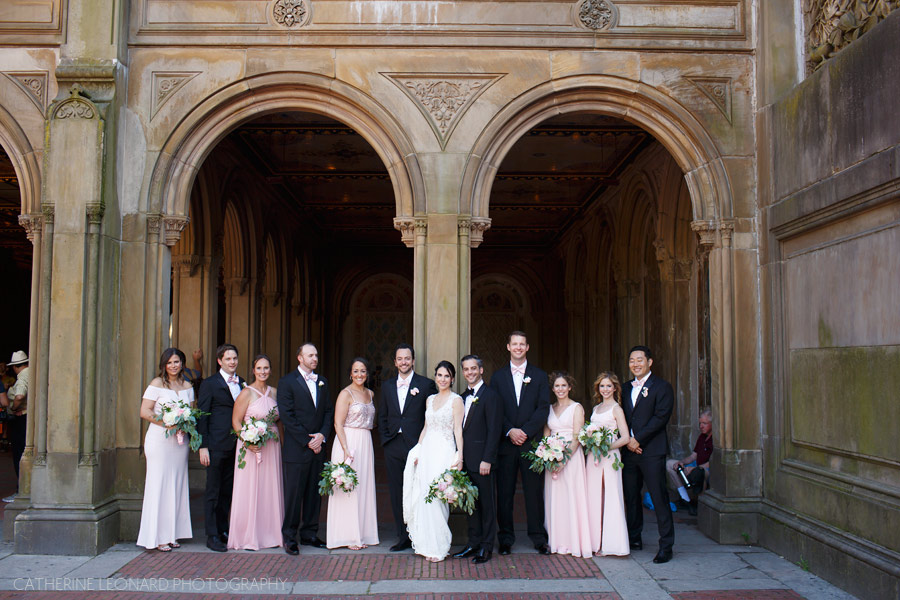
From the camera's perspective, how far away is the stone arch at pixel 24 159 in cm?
794

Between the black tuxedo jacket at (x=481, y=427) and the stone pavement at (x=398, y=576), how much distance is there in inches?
35.5

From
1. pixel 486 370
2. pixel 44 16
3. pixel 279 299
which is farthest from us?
pixel 486 370

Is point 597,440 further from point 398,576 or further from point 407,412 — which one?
point 398,576

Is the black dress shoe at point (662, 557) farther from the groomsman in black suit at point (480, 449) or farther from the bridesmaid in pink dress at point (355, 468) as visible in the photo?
the bridesmaid in pink dress at point (355, 468)

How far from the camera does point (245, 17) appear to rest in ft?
26.8

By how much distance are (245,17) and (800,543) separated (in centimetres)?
731

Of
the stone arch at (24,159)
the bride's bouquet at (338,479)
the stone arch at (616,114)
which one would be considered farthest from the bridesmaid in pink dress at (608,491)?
the stone arch at (24,159)

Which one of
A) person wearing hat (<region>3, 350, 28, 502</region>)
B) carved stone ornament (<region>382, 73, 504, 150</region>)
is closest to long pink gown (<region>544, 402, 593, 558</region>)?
carved stone ornament (<region>382, 73, 504, 150</region>)

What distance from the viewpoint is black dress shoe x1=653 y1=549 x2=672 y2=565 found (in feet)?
22.7

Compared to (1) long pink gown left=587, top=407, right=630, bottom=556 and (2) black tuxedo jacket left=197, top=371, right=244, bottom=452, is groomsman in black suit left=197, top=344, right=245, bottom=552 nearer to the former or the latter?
(2) black tuxedo jacket left=197, top=371, right=244, bottom=452

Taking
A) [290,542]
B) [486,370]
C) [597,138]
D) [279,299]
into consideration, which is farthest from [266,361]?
[486,370]

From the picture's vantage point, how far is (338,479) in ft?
23.2

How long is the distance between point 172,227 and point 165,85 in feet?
4.77

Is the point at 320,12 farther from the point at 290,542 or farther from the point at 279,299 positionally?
the point at 279,299
